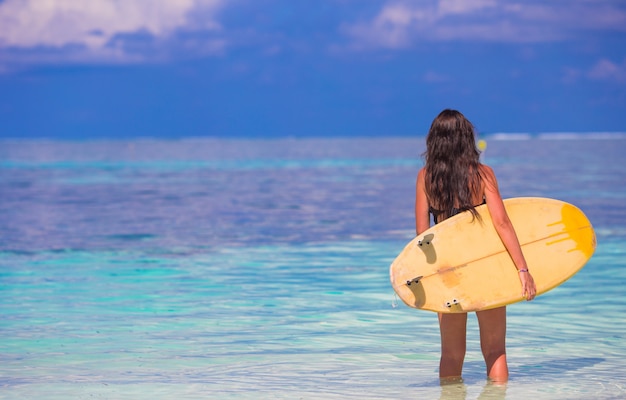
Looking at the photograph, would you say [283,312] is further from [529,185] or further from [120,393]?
[529,185]

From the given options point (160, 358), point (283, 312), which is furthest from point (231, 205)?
point (160, 358)

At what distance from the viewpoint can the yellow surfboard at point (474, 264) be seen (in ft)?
17.2

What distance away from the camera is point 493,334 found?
540 centimetres

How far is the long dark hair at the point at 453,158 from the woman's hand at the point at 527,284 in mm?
513

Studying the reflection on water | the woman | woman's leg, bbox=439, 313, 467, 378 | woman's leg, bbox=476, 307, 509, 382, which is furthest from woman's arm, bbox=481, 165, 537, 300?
the reflection on water

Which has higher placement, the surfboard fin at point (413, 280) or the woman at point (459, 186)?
the woman at point (459, 186)

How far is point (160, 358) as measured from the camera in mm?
6965

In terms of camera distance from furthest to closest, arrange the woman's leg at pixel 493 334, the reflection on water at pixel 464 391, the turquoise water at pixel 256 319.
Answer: the turquoise water at pixel 256 319 → the reflection on water at pixel 464 391 → the woman's leg at pixel 493 334

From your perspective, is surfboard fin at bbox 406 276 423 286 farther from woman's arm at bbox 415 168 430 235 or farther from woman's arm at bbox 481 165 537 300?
woman's arm at bbox 481 165 537 300

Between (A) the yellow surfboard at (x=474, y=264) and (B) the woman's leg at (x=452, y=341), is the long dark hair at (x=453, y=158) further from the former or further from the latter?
(B) the woman's leg at (x=452, y=341)

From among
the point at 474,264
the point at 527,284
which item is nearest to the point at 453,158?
the point at 474,264

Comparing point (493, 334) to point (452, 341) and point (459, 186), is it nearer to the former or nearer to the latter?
point (452, 341)

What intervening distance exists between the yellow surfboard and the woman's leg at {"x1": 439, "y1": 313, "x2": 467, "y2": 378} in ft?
0.75

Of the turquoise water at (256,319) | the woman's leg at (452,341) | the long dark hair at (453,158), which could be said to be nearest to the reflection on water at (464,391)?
the turquoise water at (256,319)
